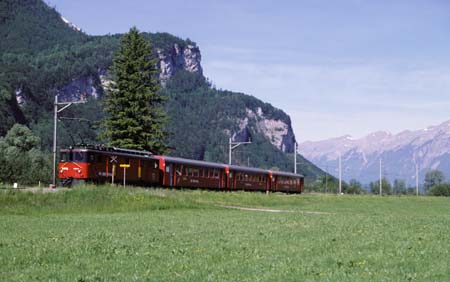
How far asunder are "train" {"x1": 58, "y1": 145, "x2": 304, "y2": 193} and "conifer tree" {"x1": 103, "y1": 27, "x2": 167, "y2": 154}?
646 cm

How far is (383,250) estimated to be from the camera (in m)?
14.7

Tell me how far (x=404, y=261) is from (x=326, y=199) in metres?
55.5

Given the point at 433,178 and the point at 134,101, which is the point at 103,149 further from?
the point at 433,178

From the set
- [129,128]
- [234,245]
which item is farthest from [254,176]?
[234,245]

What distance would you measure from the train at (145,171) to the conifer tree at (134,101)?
646 centimetres

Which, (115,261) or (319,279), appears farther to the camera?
(115,261)

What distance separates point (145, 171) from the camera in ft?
173

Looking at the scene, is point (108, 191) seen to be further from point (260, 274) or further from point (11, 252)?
point (260, 274)

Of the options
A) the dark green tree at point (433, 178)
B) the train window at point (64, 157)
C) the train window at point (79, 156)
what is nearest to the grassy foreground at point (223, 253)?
the train window at point (79, 156)

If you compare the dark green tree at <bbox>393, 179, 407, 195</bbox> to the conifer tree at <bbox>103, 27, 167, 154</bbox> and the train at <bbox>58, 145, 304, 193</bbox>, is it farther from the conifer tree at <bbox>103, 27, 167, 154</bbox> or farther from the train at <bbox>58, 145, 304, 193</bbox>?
the conifer tree at <bbox>103, 27, 167, 154</bbox>

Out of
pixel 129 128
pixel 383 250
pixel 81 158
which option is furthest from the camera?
pixel 129 128

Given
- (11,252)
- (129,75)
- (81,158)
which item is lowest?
(11,252)

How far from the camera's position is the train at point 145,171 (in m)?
47.0

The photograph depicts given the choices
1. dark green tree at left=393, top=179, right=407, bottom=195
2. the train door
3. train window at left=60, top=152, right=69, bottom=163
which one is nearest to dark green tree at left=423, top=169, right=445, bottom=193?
dark green tree at left=393, top=179, right=407, bottom=195
